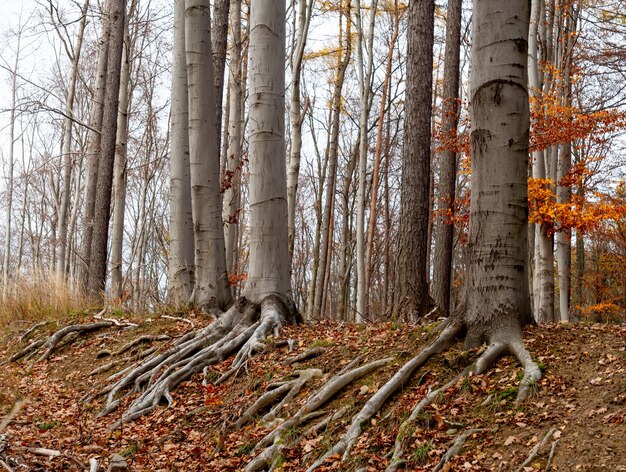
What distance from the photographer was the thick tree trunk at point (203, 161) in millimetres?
7377

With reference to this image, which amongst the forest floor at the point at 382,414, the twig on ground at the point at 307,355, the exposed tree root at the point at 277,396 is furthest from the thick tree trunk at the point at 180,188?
the exposed tree root at the point at 277,396

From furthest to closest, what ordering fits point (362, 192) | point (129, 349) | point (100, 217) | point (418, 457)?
point (362, 192), point (100, 217), point (129, 349), point (418, 457)

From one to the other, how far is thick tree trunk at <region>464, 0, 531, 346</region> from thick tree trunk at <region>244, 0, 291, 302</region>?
2444mm

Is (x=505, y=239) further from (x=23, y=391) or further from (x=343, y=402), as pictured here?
(x=23, y=391)

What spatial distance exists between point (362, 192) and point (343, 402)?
34.7 feet

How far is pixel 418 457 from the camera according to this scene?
3432mm

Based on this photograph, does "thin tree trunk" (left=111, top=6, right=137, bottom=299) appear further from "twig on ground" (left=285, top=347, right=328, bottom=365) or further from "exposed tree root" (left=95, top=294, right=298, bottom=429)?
"twig on ground" (left=285, top=347, right=328, bottom=365)

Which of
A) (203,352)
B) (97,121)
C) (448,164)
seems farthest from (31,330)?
(448,164)

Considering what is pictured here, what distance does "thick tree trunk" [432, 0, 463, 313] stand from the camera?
11.1 metres

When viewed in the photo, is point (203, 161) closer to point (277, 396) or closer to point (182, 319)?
point (182, 319)

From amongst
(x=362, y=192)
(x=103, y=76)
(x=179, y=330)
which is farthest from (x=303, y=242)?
(x=179, y=330)

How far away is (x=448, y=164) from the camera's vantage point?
1190 cm

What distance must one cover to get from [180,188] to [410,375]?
5.04 metres

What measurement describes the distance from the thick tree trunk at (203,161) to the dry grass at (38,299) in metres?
2.78
